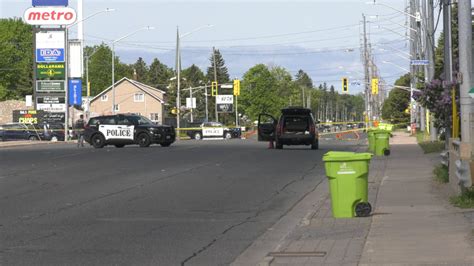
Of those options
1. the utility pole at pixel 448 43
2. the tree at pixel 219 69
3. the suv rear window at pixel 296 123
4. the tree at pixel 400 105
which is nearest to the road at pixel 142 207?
the utility pole at pixel 448 43

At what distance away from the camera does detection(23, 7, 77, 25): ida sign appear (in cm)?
6494

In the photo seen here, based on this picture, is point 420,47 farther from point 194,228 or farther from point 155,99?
point 155,99

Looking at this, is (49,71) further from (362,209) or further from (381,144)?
(362,209)

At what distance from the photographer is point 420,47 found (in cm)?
5262

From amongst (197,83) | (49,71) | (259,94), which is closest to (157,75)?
(197,83)

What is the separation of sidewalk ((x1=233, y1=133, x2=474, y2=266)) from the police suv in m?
23.2

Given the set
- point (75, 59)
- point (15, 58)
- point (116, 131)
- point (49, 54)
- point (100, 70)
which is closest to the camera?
point (116, 131)

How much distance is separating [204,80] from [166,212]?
15260 centimetres

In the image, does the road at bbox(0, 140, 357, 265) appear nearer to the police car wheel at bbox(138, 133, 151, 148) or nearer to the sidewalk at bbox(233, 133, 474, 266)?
the sidewalk at bbox(233, 133, 474, 266)

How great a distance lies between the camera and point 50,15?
2569 inches

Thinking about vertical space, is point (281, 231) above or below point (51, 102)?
below

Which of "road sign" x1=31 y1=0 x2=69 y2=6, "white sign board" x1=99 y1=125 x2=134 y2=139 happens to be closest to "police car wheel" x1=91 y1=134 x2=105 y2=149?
"white sign board" x1=99 y1=125 x2=134 y2=139

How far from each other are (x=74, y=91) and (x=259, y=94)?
73043 mm

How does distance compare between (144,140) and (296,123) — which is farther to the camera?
(144,140)
